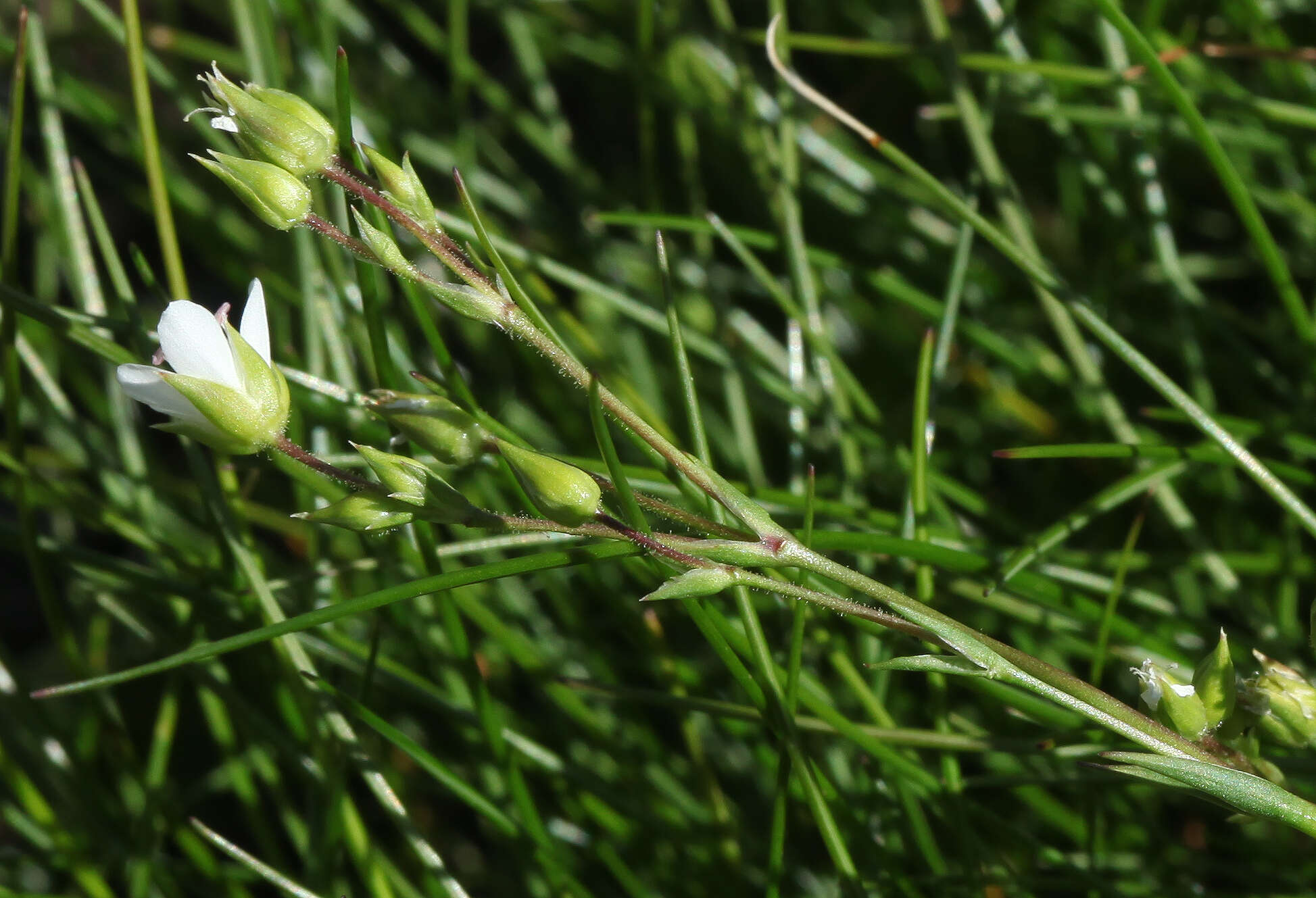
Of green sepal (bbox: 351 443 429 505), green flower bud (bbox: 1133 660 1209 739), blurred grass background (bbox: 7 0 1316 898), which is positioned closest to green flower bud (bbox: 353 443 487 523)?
green sepal (bbox: 351 443 429 505)

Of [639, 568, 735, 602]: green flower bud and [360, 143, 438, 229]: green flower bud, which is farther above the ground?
[360, 143, 438, 229]: green flower bud

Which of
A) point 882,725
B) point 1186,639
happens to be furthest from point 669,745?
point 1186,639

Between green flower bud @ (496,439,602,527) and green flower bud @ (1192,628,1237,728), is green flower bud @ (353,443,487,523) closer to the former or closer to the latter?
green flower bud @ (496,439,602,527)

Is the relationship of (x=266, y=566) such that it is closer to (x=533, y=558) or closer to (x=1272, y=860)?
(x=533, y=558)

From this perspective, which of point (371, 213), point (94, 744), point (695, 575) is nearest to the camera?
point (695, 575)

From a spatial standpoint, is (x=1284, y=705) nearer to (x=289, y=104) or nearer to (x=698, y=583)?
(x=698, y=583)
